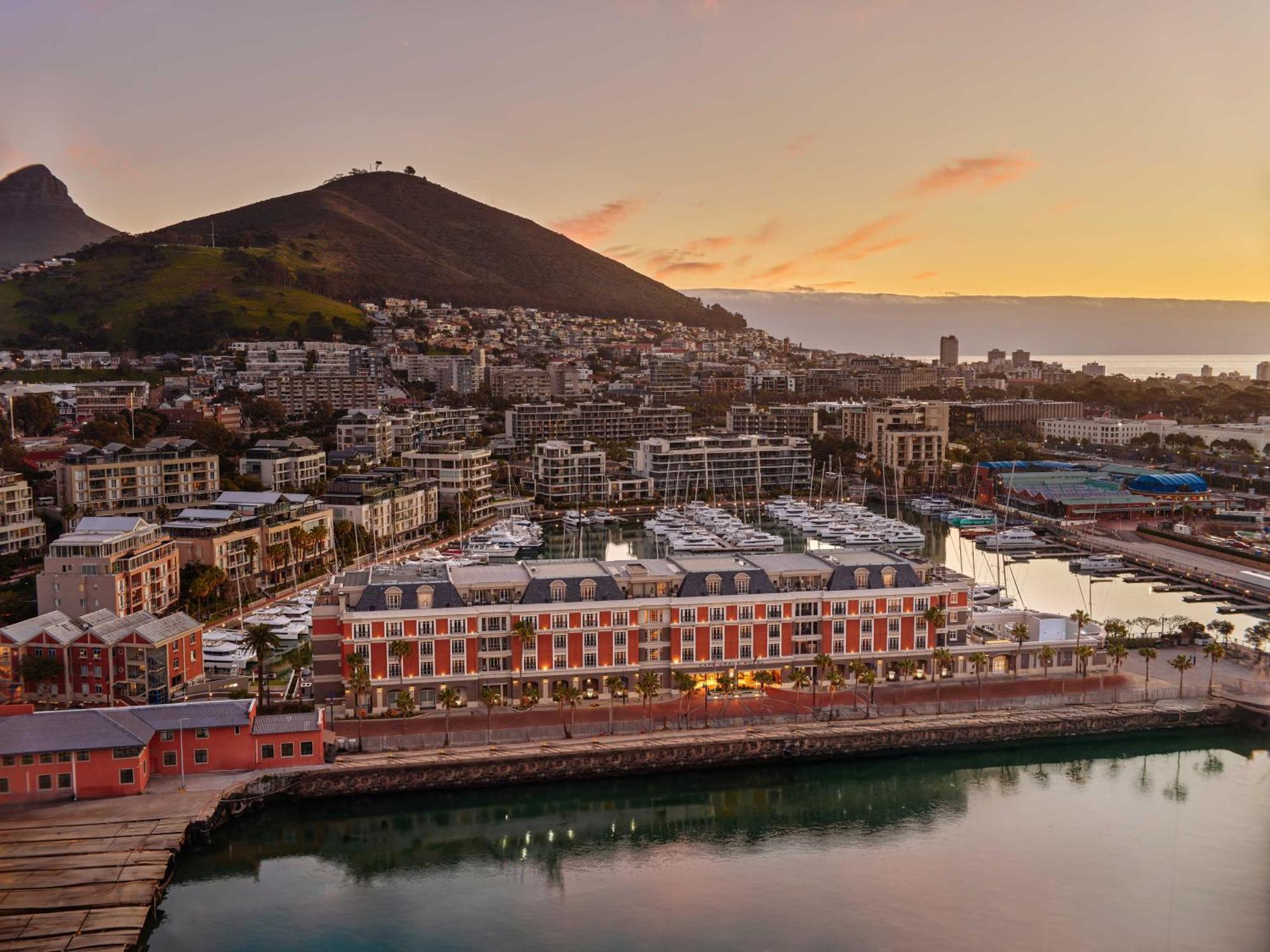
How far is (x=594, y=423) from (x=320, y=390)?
14.5 meters

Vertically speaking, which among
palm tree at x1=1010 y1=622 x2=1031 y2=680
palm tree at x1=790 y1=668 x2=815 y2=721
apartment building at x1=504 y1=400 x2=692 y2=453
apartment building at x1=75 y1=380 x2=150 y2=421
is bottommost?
palm tree at x1=790 y1=668 x2=815 y2=721

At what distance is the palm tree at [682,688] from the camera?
56.7 feet

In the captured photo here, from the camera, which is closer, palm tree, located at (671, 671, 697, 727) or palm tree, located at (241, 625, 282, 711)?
palm tree, located at (671, 671, 697, 727)

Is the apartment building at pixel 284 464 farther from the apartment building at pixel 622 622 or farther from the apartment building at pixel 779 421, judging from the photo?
→ the apartment building at pixel 779 421

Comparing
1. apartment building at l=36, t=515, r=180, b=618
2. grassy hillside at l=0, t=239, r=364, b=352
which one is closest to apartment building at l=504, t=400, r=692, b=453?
grassy hillside at l=0, t=239, r=364, b=352

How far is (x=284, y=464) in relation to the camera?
36719mm

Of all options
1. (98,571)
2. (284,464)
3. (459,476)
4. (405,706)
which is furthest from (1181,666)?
(284,464)

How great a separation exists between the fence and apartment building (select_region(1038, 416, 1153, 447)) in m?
44.9

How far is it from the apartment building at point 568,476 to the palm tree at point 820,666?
81.9 feet

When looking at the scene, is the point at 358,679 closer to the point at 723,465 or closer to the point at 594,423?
the point at 723,465

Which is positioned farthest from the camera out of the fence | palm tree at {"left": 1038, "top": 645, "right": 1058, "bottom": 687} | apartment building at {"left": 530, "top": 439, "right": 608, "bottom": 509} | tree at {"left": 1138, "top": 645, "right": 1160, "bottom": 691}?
apartment building at {"left": 530, "top": 439, "right": 608, "bottom": 509}

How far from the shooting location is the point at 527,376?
66.8m

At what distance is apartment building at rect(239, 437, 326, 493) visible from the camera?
119 ft

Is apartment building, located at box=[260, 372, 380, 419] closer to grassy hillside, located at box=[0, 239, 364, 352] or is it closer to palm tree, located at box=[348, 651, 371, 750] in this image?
grassy hillside, located at box=[0, 239, 364, 352]
